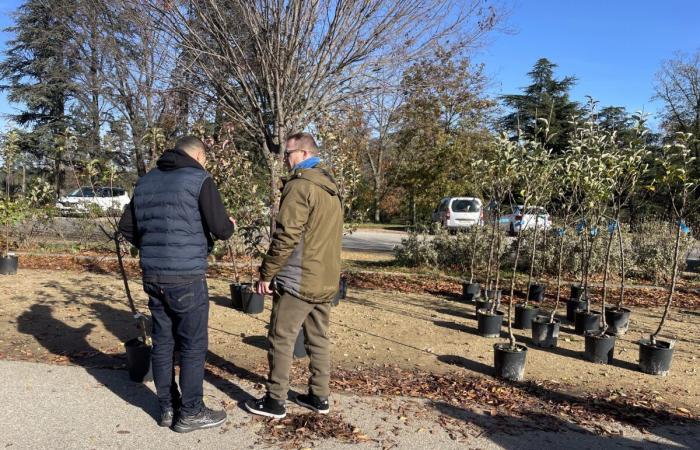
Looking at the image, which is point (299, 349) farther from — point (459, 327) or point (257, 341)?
point (459, 327)

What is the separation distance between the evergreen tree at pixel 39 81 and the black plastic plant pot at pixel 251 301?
79.3 feet

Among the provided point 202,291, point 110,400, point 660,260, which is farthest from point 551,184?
point 660,260

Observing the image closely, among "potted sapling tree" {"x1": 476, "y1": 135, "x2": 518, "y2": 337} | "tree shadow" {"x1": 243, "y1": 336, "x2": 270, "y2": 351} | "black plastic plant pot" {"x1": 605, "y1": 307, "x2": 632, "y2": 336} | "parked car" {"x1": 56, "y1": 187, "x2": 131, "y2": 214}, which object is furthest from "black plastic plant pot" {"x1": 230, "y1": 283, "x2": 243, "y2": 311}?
"black plastic plant pot" {"x1": 605, "y1": 307, "x2": 632, "y2": 336}

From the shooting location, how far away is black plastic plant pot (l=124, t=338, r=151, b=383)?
4.17 metres

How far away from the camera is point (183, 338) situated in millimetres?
3408

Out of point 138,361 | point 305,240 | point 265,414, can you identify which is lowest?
point 265,414

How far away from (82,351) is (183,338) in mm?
2275

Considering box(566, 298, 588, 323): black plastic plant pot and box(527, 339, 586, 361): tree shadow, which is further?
box(566, 298, 588, 323): black plastic plant pot

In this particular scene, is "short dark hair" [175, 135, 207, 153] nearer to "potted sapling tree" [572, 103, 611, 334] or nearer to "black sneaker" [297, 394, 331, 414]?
"black sneaker" [297, 394, 331, 414]

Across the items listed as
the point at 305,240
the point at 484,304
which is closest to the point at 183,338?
the point at 305,240

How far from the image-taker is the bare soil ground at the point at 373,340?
16.1ft

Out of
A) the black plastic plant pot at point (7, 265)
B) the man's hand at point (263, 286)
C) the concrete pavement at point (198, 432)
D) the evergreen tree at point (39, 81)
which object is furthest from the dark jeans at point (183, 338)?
the evergreen tree at point (39, 81)

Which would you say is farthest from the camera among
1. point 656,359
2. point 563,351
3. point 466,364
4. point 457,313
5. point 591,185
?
point 457,313

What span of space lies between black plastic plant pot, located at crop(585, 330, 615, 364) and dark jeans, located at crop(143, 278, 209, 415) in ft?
13.3
